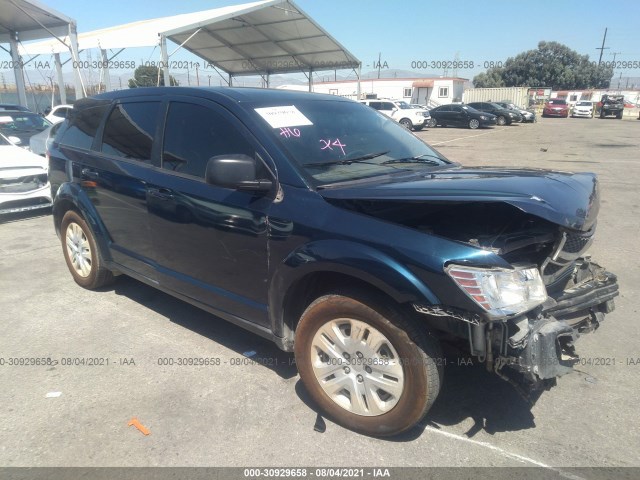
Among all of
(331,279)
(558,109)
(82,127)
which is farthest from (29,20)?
(558,109)

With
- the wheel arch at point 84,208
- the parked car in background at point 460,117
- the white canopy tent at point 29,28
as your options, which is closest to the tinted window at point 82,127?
the wheel arch at point 84,208

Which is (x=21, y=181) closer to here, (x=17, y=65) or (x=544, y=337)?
(x=544, y=337)

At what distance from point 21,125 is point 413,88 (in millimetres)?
43663

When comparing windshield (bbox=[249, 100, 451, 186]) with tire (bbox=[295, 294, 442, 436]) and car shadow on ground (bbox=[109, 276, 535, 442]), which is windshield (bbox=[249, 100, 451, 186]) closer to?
tire (bbox=[295, 294, 442, 436])

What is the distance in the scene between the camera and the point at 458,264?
2.24 m

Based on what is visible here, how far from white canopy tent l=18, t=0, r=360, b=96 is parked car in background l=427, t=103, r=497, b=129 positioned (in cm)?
807

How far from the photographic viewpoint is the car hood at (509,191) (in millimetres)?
2271

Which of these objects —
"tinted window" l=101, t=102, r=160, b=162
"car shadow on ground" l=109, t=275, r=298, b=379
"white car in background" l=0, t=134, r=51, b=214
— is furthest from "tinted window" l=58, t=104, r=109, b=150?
"white car in background" l=0, t=134, r=51, b=214

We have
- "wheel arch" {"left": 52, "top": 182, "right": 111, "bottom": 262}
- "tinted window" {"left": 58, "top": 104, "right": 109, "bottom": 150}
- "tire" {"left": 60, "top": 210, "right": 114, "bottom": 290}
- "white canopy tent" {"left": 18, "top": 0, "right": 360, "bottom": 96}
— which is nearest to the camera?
"wheel arch" {"left": 52, "top": 182, "right": 111, "bottom": 262}

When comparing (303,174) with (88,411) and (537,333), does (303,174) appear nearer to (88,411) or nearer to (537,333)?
(537,333)

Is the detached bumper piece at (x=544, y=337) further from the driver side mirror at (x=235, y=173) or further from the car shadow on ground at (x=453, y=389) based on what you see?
the driver side mirror at (x=235, y=173)

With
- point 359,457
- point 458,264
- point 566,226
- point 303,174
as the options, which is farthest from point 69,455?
point 566,226

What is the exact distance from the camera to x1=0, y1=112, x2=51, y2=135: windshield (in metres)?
10.4

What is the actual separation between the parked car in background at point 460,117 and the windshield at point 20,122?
78.0ft
